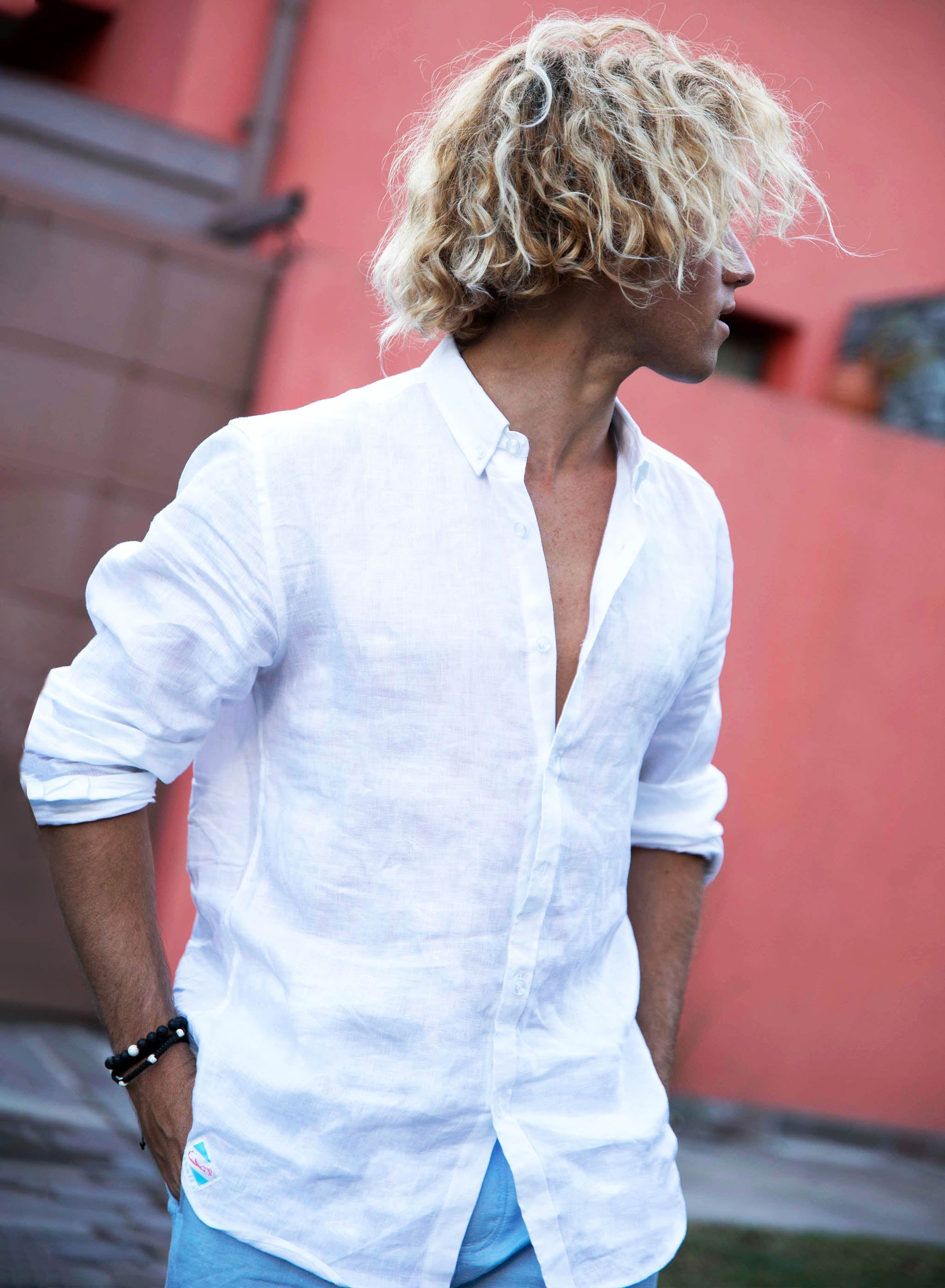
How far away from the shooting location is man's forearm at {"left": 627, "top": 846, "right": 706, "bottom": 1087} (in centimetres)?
182

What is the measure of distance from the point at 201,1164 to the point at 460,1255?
0.98 ft

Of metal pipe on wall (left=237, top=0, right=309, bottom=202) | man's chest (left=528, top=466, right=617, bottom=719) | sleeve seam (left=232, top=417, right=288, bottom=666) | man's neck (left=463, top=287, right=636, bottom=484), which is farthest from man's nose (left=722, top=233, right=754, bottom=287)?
metal pipe on wall (left=237, top=0, right=309, bottom=202)

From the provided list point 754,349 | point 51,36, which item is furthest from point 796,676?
point 51,36

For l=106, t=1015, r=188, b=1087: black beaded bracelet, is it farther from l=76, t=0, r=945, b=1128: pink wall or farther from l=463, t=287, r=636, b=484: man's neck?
l=76, t=0, r=945, b=1128: pink wall

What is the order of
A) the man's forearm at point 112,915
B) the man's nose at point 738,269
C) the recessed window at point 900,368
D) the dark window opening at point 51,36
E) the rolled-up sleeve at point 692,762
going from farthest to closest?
the dark window opening at point 51,36
the recessed window at point 900,368
the rolled-up sleeve at point 692,762
the man's nose at point 738,269
the man's forearm at point 112,915

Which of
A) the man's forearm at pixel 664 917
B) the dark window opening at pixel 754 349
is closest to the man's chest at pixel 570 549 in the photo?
the man's forearm at pixel 664 917

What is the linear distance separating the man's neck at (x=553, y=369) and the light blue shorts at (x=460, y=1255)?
0.83 m

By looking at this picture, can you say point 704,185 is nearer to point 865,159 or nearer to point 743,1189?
point 743,1189

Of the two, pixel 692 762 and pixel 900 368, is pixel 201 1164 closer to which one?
pixel 692 762

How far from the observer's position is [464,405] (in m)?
1.55

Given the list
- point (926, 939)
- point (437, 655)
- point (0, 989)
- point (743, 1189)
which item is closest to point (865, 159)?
point (926, 939)

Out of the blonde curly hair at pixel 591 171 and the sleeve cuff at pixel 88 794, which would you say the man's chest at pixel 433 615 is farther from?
the blonde curly hair at pixel 591 171

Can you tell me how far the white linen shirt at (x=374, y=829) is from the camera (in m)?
1.37

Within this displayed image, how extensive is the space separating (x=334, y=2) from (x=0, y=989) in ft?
14.0
